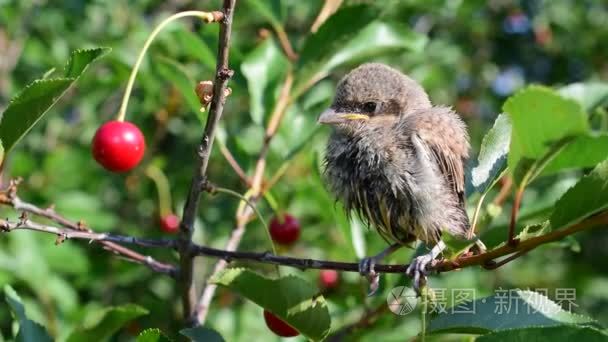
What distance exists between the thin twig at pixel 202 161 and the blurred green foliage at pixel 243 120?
352mm

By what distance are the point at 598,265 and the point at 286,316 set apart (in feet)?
18.1

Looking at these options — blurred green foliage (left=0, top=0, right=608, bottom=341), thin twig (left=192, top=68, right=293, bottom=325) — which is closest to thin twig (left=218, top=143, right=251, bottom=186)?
thin twig (left=192, top=68, right=293, bottom=325)

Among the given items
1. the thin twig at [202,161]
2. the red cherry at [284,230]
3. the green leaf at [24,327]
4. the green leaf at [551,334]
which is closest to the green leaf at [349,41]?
the red cherry at [284,230]

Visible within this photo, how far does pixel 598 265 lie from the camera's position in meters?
7.10

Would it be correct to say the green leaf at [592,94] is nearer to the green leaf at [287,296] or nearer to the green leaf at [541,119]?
the green leaf at [541,119]

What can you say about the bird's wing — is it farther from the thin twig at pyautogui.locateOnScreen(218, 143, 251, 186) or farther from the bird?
the thin twig at pyautogui.locateOnScreen(218, 143, 251, 186)

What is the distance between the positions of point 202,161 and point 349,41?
151cm

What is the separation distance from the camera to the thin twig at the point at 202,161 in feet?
6.84

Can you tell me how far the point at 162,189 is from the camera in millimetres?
4598

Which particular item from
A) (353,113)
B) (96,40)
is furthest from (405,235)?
(96,40)

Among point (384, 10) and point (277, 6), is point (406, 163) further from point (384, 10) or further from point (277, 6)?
point (277, 6)

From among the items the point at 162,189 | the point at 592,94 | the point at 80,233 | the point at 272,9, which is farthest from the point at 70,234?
the point at 162,189

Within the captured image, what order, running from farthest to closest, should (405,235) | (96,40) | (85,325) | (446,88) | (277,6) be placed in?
(446,88) < (96,40) < (277,6) < (405,235) < (85,325)

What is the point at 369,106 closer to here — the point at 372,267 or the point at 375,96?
the point at 375,96
